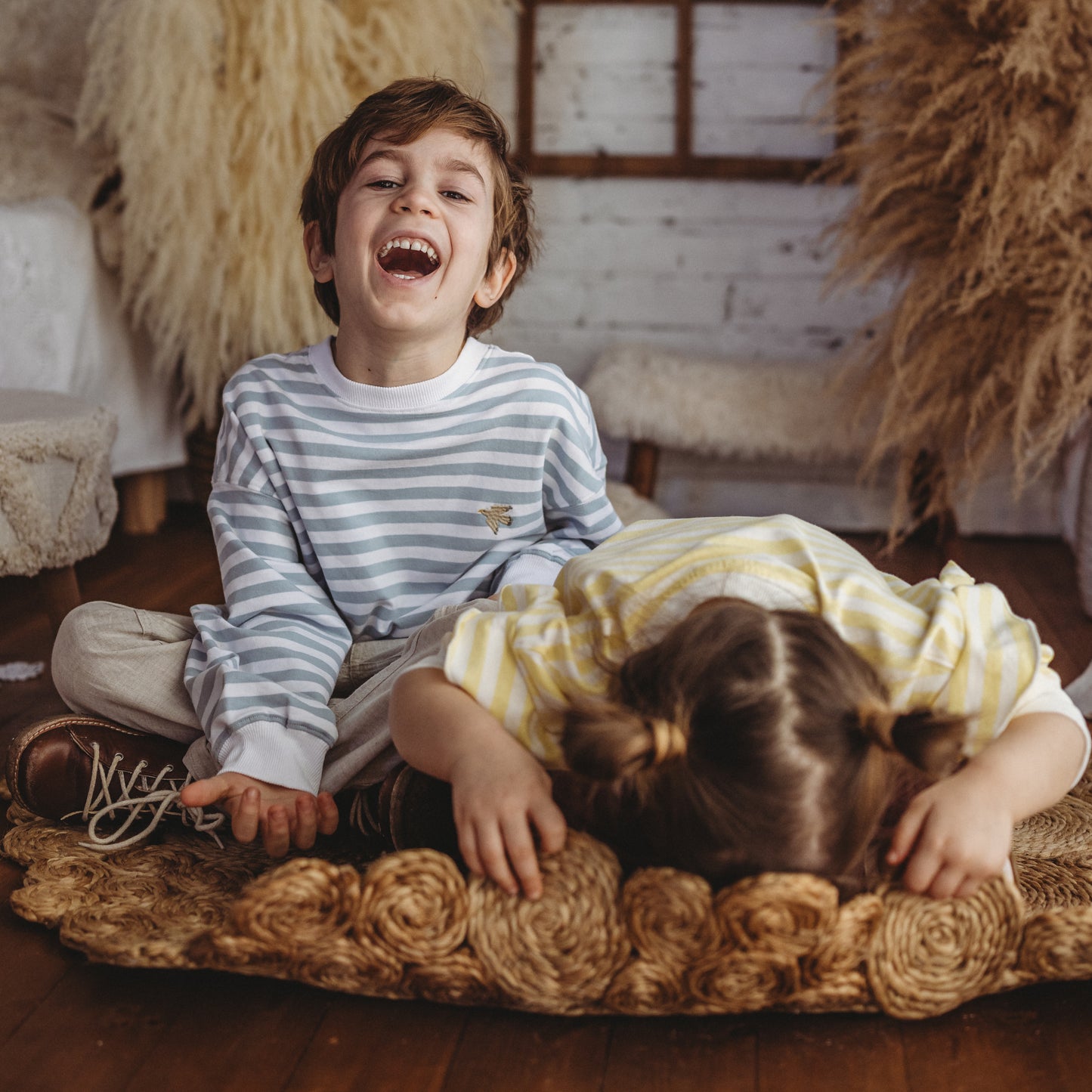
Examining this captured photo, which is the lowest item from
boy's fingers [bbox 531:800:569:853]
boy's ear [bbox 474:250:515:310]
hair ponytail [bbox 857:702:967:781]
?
boy's fingers [bbox 531:800:569:853]

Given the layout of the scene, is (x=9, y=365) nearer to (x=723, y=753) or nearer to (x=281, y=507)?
(x=281, y=507)

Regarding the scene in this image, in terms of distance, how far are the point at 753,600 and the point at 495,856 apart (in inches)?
9.3

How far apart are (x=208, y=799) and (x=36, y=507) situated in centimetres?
62

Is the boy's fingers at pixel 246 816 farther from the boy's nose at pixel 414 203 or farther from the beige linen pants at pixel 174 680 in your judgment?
the boy's nose at pixel 414 203

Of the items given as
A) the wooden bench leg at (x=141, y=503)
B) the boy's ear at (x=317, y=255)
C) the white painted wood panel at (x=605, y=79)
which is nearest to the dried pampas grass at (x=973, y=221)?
the white painted wood panel at (x=605, y=79)

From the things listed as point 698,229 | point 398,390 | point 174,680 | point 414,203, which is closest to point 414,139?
point 414,203

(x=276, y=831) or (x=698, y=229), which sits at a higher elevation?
(x=698, y=229)

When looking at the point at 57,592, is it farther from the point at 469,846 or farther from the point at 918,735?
the point at 918,735

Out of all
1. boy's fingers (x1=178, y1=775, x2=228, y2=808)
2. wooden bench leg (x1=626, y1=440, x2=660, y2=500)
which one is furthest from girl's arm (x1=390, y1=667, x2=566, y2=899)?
wooden bench leg (x1=626, y1=440, x2=660, y2=500)

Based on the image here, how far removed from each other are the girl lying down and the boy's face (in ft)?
1.18

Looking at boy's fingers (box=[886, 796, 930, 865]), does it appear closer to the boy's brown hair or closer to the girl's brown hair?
the girl's brown hair

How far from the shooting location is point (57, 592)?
147 cm

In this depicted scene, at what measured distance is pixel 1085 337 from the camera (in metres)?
1.65

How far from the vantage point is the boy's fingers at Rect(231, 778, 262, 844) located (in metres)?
0.91
